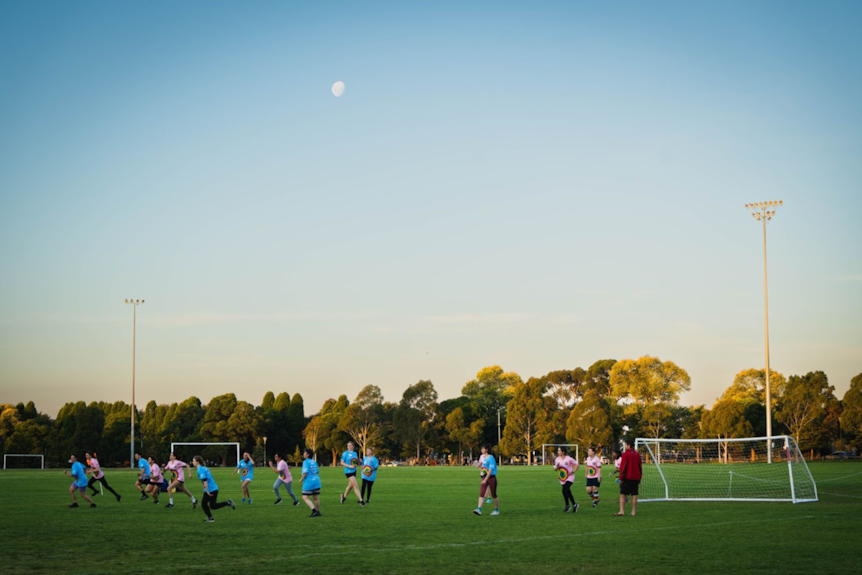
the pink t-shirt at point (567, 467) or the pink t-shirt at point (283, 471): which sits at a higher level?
the pink t-shirt at point (567, 467)

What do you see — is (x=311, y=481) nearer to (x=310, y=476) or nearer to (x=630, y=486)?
(x=310, y=476)

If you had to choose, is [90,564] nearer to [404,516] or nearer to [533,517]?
[404,516]

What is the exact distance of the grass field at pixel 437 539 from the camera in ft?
42.9

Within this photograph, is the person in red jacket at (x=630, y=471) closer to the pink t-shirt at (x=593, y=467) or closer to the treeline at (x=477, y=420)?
the pink t-shirt at (x=593, y=467)

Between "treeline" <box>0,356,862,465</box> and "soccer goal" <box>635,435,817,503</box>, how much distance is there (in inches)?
1329

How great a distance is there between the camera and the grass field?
13.1 m

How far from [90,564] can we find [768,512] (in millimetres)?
17633

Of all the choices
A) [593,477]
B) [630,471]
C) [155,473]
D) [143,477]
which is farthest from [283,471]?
[630,471]

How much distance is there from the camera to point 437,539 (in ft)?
55.1

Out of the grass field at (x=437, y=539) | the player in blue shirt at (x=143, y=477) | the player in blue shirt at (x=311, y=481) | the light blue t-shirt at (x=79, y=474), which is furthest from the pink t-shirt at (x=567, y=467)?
the player in blue shirt at (x=143, y=477)

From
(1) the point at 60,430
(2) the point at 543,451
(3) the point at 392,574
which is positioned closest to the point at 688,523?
(3) the point at 392,574

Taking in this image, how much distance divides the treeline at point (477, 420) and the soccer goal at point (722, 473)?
33764 mm

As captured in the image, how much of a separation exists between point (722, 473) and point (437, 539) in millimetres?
34680

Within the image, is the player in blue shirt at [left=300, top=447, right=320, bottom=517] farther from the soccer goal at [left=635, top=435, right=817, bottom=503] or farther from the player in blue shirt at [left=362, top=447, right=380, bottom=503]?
the soccer goal at [left=635, top=435, right=817, bottom=503]
